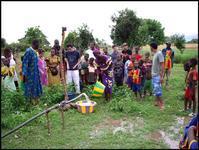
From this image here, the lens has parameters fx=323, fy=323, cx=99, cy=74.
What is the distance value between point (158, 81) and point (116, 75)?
2261mm

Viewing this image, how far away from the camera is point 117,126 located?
6961mm

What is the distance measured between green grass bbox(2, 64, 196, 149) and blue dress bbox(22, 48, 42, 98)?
50cm

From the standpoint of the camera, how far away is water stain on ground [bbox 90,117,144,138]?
654 centimetres

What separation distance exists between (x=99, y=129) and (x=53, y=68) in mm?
4486

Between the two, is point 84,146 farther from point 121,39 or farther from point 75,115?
point 121,39

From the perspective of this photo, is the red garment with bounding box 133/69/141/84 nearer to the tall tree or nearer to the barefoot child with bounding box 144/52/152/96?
the barefoot child with bounding box 144/52/152/96

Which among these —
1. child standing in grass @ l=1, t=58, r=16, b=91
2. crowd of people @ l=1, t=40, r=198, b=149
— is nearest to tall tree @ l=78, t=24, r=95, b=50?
crowd of people @ l=1, t=40, r=198, b=149

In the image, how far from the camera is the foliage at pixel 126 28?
25.5 m

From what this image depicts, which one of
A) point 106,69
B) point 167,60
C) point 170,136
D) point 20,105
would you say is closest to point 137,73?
point 106,69

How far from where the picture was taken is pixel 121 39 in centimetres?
2580

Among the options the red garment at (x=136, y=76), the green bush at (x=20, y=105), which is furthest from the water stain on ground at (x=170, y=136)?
the green bush at (x=20, y=105)

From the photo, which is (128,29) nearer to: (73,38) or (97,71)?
(73,38)

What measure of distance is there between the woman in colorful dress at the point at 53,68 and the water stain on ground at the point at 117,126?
149 inches

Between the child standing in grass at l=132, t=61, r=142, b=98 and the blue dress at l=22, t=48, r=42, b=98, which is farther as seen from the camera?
the child standing in grass at l=132, t=61, r=142, b=98
